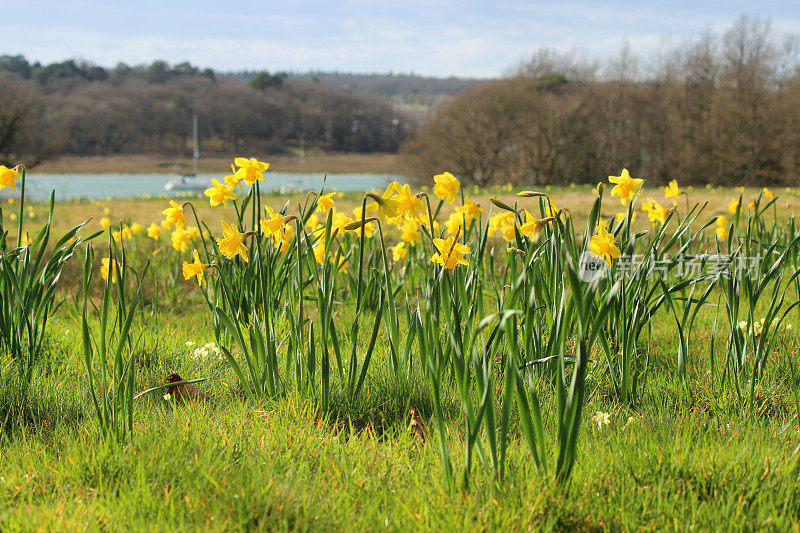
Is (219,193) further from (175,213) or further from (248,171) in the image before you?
(175,213)

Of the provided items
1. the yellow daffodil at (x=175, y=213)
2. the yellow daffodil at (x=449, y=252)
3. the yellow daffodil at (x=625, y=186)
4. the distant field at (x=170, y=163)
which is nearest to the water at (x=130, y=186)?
the distant field at (x=170, y=163)

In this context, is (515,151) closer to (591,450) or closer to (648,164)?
(648,164)

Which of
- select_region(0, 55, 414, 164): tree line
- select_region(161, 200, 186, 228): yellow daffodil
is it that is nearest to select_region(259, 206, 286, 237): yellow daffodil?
select_region(161, 200, 186, 228): yellow daffodil

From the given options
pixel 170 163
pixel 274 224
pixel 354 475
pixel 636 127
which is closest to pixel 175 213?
pixel 274 224

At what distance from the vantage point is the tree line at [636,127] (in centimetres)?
2095

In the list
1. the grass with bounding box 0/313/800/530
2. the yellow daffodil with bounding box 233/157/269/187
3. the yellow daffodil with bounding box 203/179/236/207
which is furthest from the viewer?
the yellow daffodil with bounding box 203/179/236/207

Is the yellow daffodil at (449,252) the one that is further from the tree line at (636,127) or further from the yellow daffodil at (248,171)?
the tree line at (636,127)

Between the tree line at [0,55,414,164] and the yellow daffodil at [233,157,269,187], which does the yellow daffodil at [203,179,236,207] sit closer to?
the yellow daffodil at [233,157,269,187]

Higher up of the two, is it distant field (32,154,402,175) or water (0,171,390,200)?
distant field (32,154,402,175)

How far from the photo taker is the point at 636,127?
23.2 meters

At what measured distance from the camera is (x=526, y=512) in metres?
1.36

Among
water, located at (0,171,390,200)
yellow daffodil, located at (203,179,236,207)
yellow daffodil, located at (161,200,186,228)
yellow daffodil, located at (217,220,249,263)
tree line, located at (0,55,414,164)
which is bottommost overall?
water, located at (0,171,390,200)

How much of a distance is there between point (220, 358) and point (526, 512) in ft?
5.30

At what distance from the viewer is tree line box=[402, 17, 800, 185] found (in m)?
21.0
